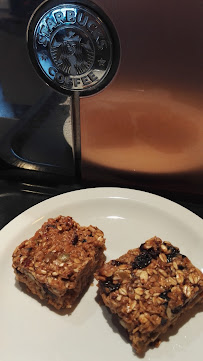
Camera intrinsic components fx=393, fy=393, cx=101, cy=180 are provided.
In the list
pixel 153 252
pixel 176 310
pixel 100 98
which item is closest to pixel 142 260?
pixel 153 252

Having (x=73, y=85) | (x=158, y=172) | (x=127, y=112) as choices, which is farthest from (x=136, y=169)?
(x=73, y=85)

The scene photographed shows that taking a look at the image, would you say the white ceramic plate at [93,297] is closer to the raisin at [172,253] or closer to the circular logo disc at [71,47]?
the raisin at [172,253]

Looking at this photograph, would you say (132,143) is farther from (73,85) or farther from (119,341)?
(119,341)

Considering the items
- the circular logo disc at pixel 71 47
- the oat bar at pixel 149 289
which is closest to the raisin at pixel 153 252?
the oat bar at pixel 149 289

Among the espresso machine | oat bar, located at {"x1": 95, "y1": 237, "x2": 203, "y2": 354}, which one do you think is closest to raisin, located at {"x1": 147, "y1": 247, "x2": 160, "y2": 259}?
oat bar, located at {"x1": 95, "y1": 237, "x2": 203, "y2": 354}

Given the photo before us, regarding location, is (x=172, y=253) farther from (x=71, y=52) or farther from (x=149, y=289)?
(x=71, y=52)

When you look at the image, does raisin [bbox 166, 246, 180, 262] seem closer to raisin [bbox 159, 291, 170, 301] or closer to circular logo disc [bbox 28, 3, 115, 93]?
raisin [bbox 159, 291, 170, 301]

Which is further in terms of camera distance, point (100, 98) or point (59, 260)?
point (100, 98)
